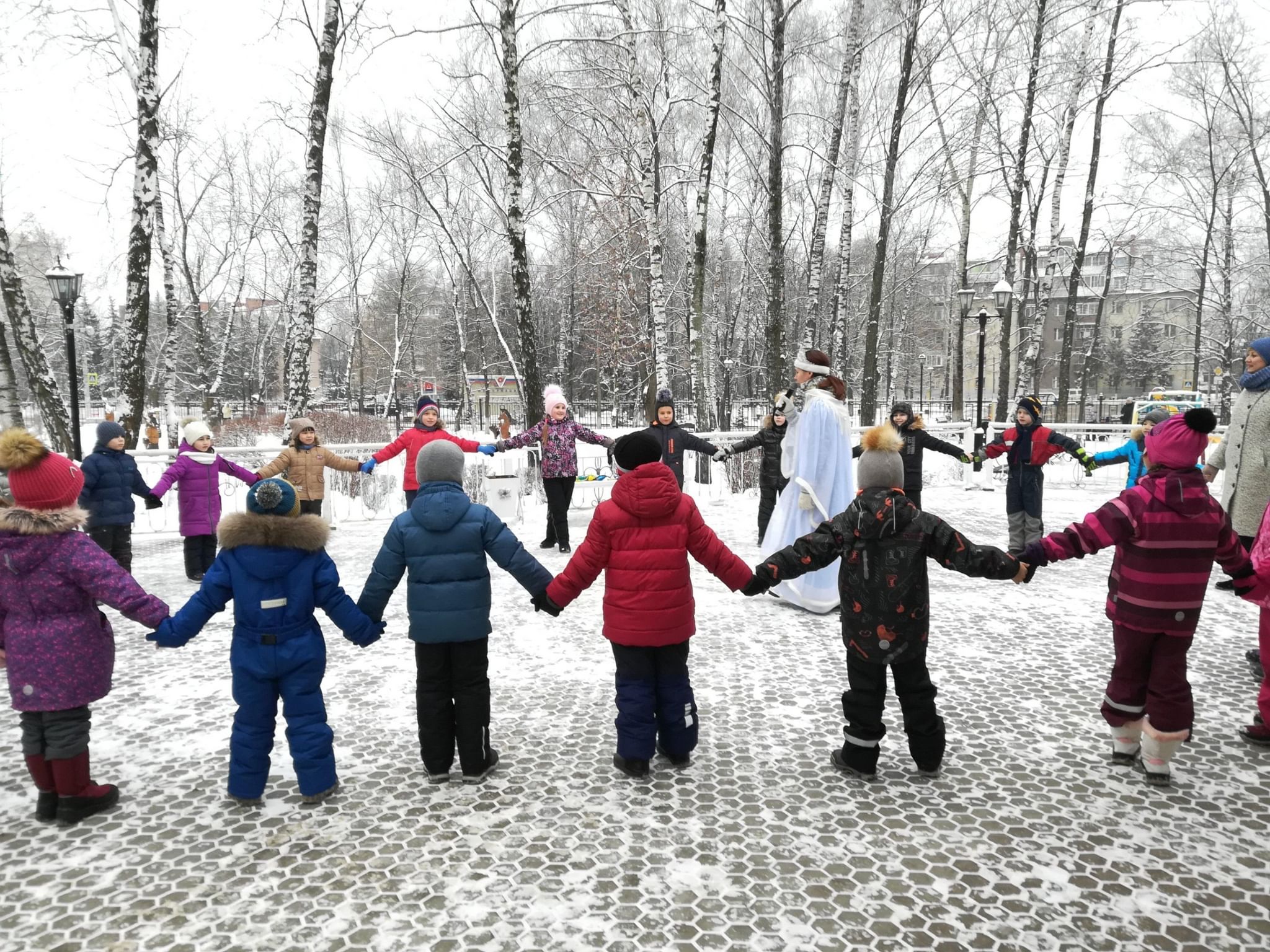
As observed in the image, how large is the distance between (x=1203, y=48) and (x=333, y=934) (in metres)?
32.1

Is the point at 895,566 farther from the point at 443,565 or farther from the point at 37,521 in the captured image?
the point at 37,521

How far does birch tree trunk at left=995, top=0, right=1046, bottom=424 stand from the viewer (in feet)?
58.9

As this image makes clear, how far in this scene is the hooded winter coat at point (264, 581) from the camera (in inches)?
133

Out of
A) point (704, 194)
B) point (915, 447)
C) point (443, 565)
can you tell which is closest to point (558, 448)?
point (915, 447)

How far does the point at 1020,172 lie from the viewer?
19.7m

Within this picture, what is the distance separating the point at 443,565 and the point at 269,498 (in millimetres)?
830

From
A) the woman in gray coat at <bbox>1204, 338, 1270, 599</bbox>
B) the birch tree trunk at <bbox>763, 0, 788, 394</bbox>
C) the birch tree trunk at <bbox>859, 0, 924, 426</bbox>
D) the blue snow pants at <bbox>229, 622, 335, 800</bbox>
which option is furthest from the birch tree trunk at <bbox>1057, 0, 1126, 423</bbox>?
the blue snow pants at <bbox>229, 622, 335, 800</bbox>

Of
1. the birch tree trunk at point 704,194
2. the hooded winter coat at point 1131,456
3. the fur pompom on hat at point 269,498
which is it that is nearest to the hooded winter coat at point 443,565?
the fur pompom on hat at point 269,498

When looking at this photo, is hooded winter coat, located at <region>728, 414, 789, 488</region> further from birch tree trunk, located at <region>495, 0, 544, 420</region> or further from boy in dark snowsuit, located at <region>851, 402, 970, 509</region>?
birch tree trunk, located at <region>495, 0, 544, 420</region>

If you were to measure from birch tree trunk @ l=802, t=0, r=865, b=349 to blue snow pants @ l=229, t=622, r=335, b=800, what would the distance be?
13.2m

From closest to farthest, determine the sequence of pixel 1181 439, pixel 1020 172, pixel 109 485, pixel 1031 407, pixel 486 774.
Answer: pixel 1181 439 → pixel 486 774 → pixel 109 485 → pixel 1031 407 → pixel 1020 172

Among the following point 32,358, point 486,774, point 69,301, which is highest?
point 69,301

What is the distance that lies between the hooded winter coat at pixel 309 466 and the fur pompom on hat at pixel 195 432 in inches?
29.9

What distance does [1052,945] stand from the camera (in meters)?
2.59
